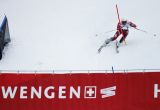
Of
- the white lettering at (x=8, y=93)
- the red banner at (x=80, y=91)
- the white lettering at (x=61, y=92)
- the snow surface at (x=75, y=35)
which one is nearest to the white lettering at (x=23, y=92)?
the red banner at (x=80, y=91)

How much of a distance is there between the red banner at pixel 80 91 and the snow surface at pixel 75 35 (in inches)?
69.7

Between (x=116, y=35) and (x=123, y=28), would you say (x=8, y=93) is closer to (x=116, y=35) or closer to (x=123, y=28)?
(x=116, y=35)

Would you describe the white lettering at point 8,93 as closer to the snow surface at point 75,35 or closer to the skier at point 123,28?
the snow surface at point 75,35

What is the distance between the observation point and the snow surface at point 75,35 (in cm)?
1349

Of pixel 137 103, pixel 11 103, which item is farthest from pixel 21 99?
pixel 137 103

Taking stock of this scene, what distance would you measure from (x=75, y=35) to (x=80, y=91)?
3803 millimetres

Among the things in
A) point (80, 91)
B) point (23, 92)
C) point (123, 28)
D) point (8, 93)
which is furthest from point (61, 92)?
point (123, 28)

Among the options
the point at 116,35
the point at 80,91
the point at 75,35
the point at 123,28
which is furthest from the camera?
the point at 75,35

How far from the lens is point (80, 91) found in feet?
37.4

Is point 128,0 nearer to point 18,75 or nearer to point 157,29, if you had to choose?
point 157,29

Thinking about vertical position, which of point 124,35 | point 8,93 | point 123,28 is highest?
point 123,28

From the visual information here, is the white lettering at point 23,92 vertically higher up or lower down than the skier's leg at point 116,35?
lower down

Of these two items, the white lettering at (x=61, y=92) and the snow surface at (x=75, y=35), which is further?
the snow surface at (x=75, y=35)

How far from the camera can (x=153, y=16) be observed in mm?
15211
